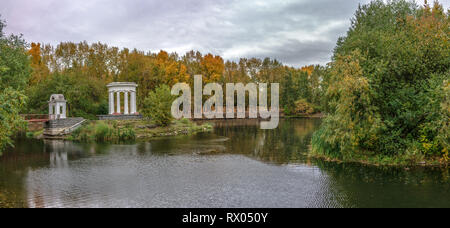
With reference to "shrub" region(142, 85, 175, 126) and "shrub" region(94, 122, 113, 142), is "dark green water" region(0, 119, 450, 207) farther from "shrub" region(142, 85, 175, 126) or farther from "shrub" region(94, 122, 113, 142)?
"shrub" region(142, 85, 175, 126)

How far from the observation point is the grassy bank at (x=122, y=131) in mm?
31984

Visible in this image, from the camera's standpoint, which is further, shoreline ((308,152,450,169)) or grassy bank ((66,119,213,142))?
grassy bank ((66,119,213,142))

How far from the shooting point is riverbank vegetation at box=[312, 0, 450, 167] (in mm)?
17328

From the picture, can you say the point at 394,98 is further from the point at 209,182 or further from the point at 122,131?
the point at 122,131

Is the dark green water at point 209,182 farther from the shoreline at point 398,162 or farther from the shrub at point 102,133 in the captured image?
the shrub at point 102,133

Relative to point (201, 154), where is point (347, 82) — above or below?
above

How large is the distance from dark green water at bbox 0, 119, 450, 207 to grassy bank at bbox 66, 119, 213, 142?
9030 mm

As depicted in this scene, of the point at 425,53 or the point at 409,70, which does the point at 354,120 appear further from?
the point at 425,53

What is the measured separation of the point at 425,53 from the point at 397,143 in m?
5.53

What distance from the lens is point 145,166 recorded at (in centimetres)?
1842

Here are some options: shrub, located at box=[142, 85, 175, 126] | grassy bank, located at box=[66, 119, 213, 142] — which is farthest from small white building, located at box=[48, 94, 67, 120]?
shrub, located at box=[142, 85, 175, 126]

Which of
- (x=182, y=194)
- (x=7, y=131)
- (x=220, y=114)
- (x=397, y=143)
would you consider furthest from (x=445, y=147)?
(x=220, y=114)
